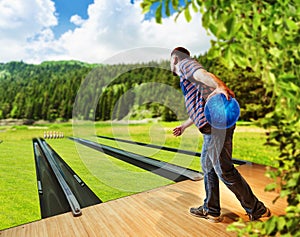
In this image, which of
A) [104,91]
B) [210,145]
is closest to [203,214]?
[210,145]

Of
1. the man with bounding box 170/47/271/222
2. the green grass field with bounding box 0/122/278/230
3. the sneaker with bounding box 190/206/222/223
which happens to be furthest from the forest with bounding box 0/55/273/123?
the sneaker with bounding box 190/206/222/223

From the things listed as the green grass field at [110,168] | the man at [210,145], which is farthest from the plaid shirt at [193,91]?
the green grass field at [110,168]

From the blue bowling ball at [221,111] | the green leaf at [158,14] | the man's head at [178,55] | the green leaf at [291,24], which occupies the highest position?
the man's head at [178,55]

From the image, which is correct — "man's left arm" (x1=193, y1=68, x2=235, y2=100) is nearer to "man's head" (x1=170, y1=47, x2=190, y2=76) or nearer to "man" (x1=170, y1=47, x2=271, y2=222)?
"man" (x1=170, y1=47, x2=271, y2=222)

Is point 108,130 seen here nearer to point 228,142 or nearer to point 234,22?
point 228,142

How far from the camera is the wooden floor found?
1.69 meters

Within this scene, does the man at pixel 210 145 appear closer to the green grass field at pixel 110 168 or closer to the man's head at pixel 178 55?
the man's head at pixel 178 55

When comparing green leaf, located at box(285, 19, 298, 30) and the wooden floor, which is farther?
the wooden floor

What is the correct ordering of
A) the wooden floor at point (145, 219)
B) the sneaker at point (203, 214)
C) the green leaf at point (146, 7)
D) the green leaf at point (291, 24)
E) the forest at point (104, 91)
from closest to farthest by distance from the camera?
the green leaf at point (291, 24) → the green leaf at point (146, 7) → the wooden floor at point (145, 219) → the sneaker at point (203, 214) → the forest at point (104, 91)

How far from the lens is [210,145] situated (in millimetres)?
1632

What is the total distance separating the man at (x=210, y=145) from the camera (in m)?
1.57

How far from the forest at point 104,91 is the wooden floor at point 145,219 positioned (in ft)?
4.06

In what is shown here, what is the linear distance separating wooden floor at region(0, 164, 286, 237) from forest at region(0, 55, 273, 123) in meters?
1.24

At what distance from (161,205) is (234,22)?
1.85 m
